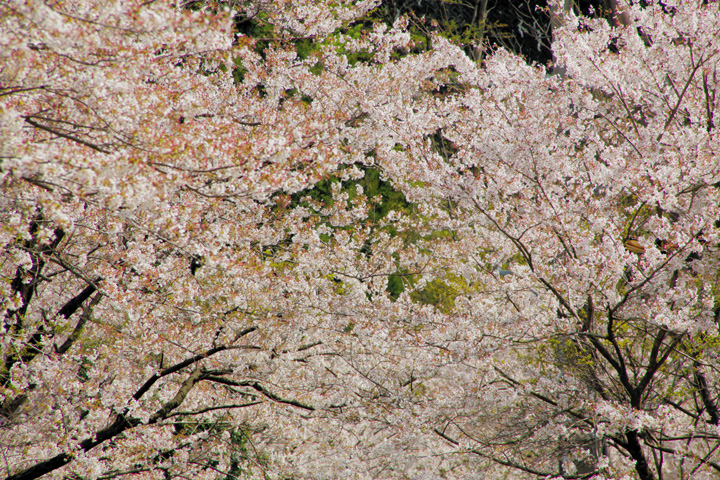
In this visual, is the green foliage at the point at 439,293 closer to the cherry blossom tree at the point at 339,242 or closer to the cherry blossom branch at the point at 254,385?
the cherry blossom tree at the point at 339,242

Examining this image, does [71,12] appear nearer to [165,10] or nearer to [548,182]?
[165,10]

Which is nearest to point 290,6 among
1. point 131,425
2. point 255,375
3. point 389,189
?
point 255,375

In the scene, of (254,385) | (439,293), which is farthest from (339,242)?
(439,293)

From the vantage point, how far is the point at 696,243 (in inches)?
166

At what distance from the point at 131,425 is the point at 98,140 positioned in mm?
3353

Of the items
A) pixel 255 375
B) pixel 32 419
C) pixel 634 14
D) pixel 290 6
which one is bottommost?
pixel 32 419

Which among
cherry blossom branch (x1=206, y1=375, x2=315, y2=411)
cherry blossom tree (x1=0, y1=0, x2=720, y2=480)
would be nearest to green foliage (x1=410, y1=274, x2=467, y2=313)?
cherry blossom tree (x1=0, y1=0, x2=720, y2=480)

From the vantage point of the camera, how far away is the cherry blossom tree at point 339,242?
3.13 m

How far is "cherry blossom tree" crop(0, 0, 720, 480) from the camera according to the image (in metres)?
3.13

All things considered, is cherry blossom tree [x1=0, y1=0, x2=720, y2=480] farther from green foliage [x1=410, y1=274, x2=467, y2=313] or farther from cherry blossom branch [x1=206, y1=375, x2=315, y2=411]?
green foliage [x1=410, y1=274, x2=467, y2=313]

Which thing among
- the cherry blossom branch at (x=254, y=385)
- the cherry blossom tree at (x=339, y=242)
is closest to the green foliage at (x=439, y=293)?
the cherry blossom tree at (x=339, y=242)

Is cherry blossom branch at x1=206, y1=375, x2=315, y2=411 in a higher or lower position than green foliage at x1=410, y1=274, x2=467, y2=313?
lower

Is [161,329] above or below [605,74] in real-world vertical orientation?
below

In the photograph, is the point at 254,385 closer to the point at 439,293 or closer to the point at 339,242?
the point at 339,242
